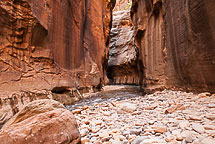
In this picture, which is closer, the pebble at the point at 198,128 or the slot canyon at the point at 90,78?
the pebble at the point at 198,128

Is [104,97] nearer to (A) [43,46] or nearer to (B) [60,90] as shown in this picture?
(B) [60,90]

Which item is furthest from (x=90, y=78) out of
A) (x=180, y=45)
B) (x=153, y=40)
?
(x=180, y=45)

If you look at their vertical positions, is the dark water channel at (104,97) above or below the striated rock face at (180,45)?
below

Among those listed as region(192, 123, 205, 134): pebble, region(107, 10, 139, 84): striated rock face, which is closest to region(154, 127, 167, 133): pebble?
region(192, 123, 205, 134): pebble

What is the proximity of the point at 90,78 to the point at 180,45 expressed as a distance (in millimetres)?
5924

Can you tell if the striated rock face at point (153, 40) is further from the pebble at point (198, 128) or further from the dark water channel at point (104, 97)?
the pebble at point (198, 128)

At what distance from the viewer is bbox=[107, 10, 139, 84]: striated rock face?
17.9 metres

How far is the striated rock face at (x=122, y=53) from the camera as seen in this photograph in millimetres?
17948

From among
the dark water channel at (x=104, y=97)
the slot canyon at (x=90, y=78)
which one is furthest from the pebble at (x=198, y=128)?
the dark water channel at (x=104, y=97)

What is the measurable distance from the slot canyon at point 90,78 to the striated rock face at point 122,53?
8986 mm

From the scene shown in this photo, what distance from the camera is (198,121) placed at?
180 centimetres

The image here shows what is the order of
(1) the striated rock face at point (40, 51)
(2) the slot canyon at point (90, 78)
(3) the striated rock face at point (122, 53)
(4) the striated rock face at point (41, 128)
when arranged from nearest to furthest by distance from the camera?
(4) the striated rock face at point (41, 128)
(2) the slot canyon at point (90, 78)
(1) the striated rock face at point (40, 51)
(3) the striated rock face at point (122, 53)

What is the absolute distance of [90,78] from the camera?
28.5 ft

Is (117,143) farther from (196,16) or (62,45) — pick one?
(62,45)
